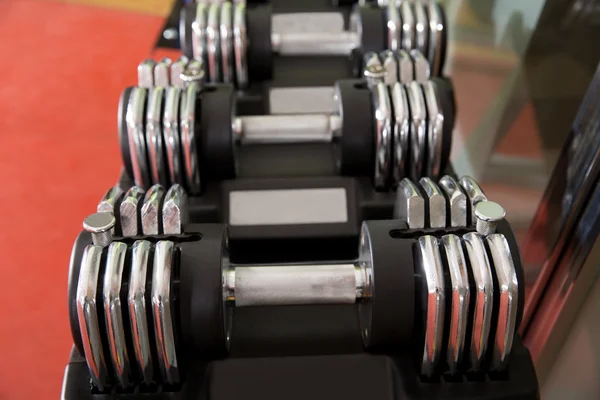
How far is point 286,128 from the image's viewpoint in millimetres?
1204

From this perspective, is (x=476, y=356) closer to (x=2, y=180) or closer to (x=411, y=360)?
(x=411, y=360)

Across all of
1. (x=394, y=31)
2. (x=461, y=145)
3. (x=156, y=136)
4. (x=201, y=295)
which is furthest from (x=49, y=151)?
(x=201, y=295)

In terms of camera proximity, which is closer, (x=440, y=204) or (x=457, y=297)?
(x=457, y=297)

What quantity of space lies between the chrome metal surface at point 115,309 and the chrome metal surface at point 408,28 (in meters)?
0.83

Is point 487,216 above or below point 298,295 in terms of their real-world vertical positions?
above

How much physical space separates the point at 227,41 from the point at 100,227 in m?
0.67

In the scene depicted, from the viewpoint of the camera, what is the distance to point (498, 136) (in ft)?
6.65

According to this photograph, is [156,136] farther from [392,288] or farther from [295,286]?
[392,288]

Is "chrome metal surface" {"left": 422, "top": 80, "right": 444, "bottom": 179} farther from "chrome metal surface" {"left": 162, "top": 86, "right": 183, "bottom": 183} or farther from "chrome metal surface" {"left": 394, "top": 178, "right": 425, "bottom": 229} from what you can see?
"chrome metal surface" {"left": 162, "top": 86, "right": 183, "bottom": 183}

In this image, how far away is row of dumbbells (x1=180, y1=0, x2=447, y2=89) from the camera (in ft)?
4.42

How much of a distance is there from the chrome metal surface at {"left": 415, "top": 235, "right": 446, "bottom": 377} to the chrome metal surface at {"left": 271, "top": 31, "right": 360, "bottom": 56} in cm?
76

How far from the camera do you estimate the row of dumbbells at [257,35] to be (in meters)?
1.35

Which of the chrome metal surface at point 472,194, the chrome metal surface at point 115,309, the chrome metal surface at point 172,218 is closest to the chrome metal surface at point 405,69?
the chrome metal surface at point 472,194

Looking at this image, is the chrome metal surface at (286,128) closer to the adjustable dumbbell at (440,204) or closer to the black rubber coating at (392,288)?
the adjustable dumbbell at (440,204)
